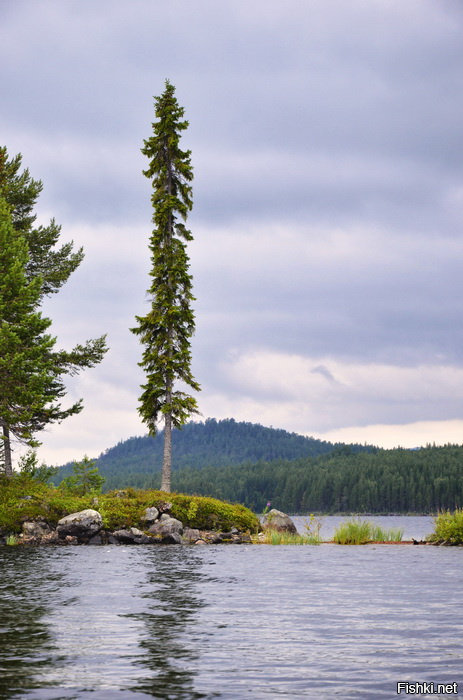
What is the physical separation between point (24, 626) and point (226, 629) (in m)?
3.41

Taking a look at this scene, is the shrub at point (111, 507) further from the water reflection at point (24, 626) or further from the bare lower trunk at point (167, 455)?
the water reflection at point (24, 626)

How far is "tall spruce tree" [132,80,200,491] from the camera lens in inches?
1667

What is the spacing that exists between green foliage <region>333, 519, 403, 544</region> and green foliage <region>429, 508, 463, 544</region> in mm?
1674

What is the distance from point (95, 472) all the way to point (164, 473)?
3987 mm

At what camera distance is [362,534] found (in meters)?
33.4

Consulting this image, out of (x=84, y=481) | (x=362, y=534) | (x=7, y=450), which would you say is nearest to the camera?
(x=362, y=534)

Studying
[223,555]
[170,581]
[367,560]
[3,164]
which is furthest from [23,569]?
[3,164]

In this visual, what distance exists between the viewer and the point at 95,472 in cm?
4078

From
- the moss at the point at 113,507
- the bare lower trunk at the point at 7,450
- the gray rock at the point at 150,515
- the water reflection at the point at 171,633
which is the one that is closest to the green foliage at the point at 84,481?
the moss at the point at 113,507

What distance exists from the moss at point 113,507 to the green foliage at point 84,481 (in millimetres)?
1946

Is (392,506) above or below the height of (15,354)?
below

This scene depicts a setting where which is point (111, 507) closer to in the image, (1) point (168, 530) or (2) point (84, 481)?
(1) point (168, 530)

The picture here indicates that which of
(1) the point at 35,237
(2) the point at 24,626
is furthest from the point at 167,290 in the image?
(2) the point at 24,626

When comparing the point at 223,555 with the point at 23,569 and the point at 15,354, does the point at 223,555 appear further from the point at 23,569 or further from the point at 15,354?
the point at 15,354
